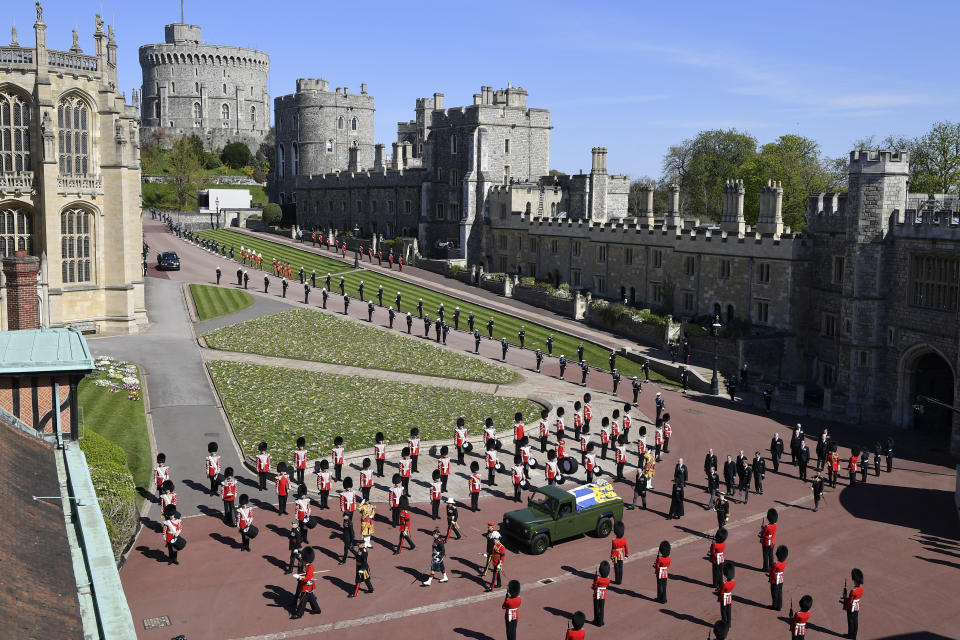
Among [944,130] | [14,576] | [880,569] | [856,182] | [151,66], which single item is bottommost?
[880,569]

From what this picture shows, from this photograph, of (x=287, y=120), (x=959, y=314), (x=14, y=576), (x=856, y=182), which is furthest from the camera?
(x=287, y=120)

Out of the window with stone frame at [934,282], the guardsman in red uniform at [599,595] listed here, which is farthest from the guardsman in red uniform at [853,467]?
the guardsman in red uniform at [599,595]

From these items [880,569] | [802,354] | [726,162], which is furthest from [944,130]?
[880,569]

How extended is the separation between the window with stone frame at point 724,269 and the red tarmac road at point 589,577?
27.0m

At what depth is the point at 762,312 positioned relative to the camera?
52344 mm

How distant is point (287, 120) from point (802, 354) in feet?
255

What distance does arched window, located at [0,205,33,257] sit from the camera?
132 feet

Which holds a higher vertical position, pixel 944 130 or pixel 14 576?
pixel 944 130

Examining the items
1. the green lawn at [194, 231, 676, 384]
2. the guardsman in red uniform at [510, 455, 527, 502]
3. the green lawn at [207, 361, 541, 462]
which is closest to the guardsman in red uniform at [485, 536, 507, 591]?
the guardsman in red uniform at [510, 455, 527, 502]

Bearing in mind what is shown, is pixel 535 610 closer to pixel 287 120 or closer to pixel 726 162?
pixel 726 162

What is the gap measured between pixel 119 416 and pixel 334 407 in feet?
25.6

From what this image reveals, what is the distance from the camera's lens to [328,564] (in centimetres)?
2112

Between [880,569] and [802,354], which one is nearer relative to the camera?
[880,569]

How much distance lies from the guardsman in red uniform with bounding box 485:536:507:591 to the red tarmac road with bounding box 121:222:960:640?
36 cm
